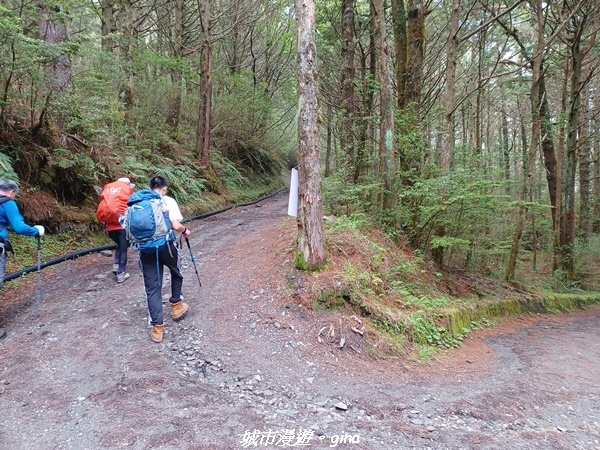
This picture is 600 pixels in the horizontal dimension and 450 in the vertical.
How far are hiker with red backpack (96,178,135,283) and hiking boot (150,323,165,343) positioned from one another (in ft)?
7.65

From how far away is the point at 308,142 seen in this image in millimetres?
5652

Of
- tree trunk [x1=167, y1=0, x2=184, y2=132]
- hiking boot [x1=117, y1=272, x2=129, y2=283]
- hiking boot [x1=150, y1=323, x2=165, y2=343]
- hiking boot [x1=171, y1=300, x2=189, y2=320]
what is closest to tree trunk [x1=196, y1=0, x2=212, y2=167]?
Result: tree trunk [x1=167, y1=0, x2=184, y2=132]

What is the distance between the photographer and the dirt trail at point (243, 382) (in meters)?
3.11

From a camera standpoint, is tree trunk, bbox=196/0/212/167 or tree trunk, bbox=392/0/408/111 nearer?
tree trunk, bbox=392/0/408/111

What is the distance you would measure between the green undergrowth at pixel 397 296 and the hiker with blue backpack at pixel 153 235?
2.18 metres

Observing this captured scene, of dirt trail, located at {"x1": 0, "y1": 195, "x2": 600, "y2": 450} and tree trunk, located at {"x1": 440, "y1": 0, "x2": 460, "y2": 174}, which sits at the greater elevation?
tree trunk, located at {"x1": 440, "y1": 0, "x2": 460, "y2": 174}

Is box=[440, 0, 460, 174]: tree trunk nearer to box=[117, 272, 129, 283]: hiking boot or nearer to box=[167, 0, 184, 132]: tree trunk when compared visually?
box=[117, 272, 129, 283]: hiking boot

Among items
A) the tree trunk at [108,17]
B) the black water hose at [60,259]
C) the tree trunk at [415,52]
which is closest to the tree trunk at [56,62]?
the black water hose at [60,259]

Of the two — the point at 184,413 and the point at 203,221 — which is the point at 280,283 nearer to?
the point at 184,413

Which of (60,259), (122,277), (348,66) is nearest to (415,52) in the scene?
(348,66)

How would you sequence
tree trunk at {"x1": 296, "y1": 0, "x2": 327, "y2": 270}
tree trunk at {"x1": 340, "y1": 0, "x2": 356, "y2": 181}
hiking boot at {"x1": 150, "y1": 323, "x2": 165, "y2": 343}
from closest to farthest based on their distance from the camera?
hiking boot at {"x1": 150, "y1": 323, "x2": 165, "y2": 343} → tree trunk at {"x1": 296, "y1": 0, "x2": 327, "y2": 270} → tree trunk at {"x1": 340, "y1": 0, "x2": 356, "y2": 181}

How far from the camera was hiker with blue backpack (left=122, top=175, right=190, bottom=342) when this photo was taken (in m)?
4.40

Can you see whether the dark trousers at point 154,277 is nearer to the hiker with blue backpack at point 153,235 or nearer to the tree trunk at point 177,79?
the hiker with blue backpack at point 153,235

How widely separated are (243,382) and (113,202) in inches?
156
